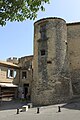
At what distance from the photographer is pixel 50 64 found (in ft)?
75.6

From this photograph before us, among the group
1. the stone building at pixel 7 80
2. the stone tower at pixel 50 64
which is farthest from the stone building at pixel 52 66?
the stone building at pixel 7 80

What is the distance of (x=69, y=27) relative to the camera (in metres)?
26.6

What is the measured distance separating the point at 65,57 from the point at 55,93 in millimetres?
4707

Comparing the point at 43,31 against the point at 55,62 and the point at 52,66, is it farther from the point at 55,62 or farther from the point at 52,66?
the point at 52,66

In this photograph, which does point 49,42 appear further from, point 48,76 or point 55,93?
point 55,93

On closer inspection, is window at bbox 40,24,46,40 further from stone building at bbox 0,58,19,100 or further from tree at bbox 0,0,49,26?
tree at bbox 0,0,49,26

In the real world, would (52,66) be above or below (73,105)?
above

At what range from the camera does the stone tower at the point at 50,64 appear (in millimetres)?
22328

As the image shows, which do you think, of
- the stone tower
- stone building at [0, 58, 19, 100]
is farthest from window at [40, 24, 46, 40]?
stone building at [0, 58, 19, 100]

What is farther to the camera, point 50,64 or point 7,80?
point 7,80

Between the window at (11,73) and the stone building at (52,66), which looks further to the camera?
the window at (11,73)

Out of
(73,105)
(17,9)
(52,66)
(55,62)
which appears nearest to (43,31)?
(55,62)

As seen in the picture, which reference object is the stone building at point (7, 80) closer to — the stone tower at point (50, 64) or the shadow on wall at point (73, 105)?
the stone tower at point (50, 64)

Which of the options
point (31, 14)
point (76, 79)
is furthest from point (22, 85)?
point (31, 14)
